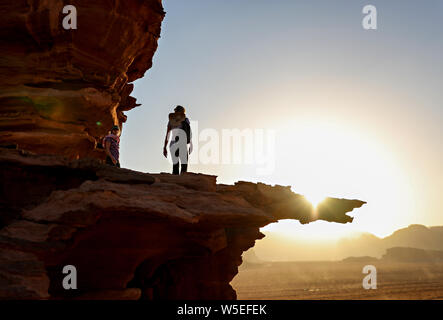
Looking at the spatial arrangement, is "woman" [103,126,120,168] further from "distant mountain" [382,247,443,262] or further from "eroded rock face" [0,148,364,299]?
"distant mountain" [382,247,443,262]

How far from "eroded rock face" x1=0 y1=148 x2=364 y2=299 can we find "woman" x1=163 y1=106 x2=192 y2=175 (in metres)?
1.16

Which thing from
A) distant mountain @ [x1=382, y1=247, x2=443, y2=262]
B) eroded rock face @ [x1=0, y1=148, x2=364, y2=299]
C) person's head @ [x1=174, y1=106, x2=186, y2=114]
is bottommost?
distant mountain @ [x1=382, y1=247, x2=443, y2=262]

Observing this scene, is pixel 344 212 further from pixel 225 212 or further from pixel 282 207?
pixel 225 212

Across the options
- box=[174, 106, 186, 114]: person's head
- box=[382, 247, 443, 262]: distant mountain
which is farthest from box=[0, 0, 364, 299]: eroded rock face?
box=[382, 247, 443, 262]: distant mountain

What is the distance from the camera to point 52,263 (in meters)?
6.46

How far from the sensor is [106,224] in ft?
23.8

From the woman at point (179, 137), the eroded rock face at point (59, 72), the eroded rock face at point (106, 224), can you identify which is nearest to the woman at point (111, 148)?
the eroded rock face at point (106, 224)

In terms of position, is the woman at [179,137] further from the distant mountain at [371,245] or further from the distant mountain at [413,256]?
the distant mountain at [371,245]

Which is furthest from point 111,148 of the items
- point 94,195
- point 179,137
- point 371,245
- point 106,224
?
point 371,245

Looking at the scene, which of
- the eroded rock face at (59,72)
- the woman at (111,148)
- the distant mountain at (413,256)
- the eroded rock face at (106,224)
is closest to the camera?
the eroded rock face at (106,224)

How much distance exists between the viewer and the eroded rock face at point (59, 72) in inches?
502

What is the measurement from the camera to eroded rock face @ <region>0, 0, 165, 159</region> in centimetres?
1276

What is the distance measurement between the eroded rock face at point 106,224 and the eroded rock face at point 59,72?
495 centimetres

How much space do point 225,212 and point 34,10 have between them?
1091 centimetres
